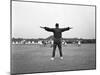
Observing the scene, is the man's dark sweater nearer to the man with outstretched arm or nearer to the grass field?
the man with outstretched arm

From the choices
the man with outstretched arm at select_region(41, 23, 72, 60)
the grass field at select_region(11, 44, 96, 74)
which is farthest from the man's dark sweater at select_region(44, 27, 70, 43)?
the grass field at select_region(11, 44, 96, 74)

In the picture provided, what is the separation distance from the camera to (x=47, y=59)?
230 cm

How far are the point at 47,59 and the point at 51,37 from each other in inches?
10.8

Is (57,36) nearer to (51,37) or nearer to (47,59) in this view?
(51,37)

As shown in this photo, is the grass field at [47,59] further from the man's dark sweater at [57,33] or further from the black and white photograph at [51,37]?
the man's dark sweater at [57,33]

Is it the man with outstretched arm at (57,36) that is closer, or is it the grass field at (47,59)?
the grass field at (47,59)

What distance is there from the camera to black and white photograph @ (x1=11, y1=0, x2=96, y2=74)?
2186 millimetres

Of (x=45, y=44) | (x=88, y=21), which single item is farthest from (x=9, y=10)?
(x=88, y=21)

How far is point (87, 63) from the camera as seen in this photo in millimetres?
2459

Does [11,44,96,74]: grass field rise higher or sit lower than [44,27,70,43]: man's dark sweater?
lower

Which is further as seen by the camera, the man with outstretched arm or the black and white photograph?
the man with outstretched arm

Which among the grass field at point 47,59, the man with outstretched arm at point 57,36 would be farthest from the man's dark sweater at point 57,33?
the grass field at point 47,59

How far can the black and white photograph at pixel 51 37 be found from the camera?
86.0 inches

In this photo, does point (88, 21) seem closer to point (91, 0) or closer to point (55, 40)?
point (91, 0)
